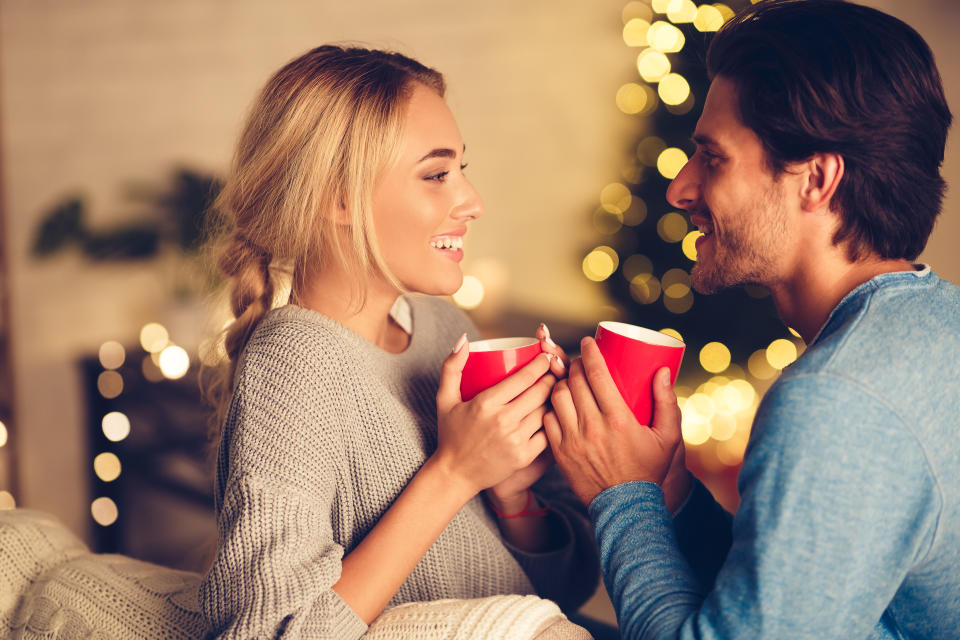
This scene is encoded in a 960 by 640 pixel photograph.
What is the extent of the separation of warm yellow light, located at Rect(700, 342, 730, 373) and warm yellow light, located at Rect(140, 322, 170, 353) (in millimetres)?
2226

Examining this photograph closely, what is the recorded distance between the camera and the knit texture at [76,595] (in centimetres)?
98

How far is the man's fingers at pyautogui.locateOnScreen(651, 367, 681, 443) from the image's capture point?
1062mm

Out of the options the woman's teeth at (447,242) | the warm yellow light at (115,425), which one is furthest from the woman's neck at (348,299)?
the warm yellow light at (115,425)

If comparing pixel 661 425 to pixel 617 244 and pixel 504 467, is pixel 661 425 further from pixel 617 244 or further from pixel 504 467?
pixel 617 244

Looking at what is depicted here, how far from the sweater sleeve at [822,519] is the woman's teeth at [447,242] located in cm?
65

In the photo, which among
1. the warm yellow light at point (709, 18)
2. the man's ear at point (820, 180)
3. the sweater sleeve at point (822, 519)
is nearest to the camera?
the sweater sleeve at point (822, 519)

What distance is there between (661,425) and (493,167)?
99.9 inches

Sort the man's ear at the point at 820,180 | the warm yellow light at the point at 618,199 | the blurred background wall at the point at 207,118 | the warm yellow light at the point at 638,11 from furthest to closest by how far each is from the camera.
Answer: the blurred background wall at the point at 207,118, the warm yellow light at the point at 638,11, the warm yellow light at the point at 618,199, the man's ear at the point at 820,180

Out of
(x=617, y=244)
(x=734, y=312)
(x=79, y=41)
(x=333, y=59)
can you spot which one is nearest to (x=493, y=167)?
(x=617, y=244)

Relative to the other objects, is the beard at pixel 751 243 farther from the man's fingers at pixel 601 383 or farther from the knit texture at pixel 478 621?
the knit texture at pixel 478 621

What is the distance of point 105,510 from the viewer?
299cm

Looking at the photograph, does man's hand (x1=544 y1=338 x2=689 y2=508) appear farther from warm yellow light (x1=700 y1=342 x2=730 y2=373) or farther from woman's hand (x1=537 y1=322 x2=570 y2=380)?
warm yellow light (x1=700 y1=342 x2=730 y2=373)

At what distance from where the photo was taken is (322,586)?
0.94 m

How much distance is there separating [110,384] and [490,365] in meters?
2.36
